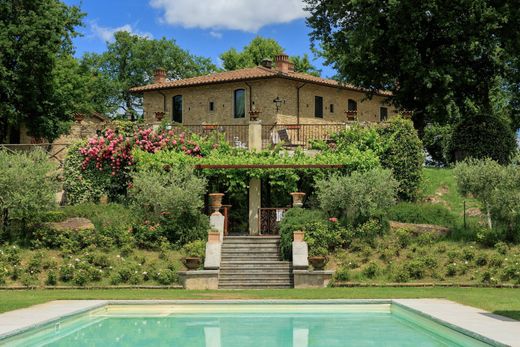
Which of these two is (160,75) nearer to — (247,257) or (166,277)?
(247,257)

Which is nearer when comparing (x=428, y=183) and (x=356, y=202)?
(x=356, y=202)

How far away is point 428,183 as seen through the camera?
101 ft

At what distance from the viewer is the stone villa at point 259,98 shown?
135 ft

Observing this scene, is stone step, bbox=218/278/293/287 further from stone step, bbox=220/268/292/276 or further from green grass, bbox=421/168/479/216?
green grass, bbox=421/168/479/216

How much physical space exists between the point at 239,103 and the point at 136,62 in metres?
22.8

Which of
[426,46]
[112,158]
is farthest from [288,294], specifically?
[426,46]

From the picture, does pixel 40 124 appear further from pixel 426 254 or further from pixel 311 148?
pixel 426 254

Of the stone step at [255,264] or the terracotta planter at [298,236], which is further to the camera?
the terracotta planter at [298,236]

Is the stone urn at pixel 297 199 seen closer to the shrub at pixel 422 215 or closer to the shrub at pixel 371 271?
the shrub at pixel 422 215

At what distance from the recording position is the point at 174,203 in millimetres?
24344

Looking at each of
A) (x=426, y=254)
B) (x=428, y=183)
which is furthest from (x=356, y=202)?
(x=428, y=183)

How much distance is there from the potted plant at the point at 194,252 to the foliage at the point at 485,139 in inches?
617

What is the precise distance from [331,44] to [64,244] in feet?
62.6

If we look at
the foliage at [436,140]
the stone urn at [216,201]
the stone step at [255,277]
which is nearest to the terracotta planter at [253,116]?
the stone urn at [216,201]
